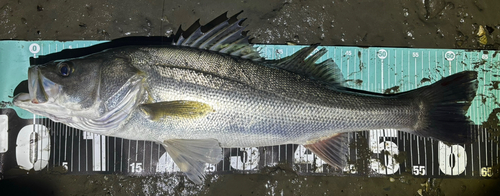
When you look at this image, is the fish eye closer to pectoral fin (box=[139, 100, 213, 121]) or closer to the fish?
the fish

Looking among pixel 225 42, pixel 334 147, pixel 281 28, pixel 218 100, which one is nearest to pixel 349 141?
pixel 334 147

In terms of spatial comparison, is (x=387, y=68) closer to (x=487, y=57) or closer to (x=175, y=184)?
(x=487, y=57)

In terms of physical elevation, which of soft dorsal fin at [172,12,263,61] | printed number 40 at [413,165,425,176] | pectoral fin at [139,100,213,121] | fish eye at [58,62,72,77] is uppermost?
soft dorsal fin at [172,12,263,61]

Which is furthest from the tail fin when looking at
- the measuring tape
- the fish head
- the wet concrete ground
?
the fish head

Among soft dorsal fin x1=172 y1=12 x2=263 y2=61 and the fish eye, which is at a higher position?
soft dorsal fin x1=172 y1=12 x2=263 y2=61

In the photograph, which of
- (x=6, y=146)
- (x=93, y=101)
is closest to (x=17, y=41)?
(x=6, y=146)

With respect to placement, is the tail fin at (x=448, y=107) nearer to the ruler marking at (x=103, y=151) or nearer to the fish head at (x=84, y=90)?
the fish head at (x=84, y=90)

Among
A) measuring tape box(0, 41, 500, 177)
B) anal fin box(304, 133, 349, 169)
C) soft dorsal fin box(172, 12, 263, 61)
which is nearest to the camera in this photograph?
soft dorsal fin box(172, 12, 263, 61)
